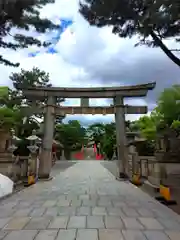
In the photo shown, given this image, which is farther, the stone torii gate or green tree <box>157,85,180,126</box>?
the stone torii gate

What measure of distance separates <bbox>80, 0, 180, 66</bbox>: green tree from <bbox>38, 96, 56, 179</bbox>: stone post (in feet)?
26.3

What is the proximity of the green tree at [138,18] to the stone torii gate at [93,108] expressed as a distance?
7135 mm

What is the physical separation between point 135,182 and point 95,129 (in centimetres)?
4029

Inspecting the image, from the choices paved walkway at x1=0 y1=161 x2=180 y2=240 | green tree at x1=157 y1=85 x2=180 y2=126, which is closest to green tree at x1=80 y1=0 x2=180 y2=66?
paved walkway at x1=0 y1=161 x2=180 y2=240

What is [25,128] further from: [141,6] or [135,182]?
[141,6]

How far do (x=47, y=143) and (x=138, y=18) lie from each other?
31.1 feet

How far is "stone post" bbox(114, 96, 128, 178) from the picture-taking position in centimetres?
1380

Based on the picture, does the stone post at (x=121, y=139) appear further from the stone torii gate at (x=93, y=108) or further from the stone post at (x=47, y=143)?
the stone post at (x=47, y=143)

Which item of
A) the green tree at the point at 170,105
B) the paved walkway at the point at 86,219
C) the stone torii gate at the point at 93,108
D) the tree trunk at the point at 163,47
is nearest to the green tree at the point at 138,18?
the tree trunk at the point at 163,47

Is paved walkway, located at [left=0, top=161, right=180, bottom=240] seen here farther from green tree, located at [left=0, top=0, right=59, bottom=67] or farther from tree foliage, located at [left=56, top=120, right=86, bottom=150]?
tree foliage, located at [left=56, top=120, right=86, bottom=150]

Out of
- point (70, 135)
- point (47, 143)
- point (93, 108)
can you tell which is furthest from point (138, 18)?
point (70, 135)

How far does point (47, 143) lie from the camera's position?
552 inches

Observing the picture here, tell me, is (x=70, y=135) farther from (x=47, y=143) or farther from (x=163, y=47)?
(x=163, y=47)

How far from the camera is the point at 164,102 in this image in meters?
11.1
